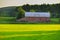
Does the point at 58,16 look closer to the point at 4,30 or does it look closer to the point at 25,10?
the point at 25,10

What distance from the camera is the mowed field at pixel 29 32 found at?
1.31m

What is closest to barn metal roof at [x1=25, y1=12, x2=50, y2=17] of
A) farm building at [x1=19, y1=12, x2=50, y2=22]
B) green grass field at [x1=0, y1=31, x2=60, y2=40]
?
farm building at [x1=19, y1=12, x2=50, y2=22]

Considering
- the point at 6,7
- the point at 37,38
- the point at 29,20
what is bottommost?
the point at 37,38

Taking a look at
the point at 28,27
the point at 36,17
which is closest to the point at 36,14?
the point at 36,17

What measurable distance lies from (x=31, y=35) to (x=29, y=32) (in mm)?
33

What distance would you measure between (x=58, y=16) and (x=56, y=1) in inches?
5.6

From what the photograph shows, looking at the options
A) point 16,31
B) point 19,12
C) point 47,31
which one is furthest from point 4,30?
point 47,31

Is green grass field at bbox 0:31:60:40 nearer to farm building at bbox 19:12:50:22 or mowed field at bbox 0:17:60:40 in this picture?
mowed field at bbox 0:17:60:40

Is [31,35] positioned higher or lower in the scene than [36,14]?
lower

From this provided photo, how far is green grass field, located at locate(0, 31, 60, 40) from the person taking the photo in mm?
1310

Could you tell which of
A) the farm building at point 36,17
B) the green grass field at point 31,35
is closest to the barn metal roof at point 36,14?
the farm building at point 36,17

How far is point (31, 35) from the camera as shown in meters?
1.32

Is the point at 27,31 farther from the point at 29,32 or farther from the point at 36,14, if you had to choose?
the point at 36,14

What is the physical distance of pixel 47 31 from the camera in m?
1.35
